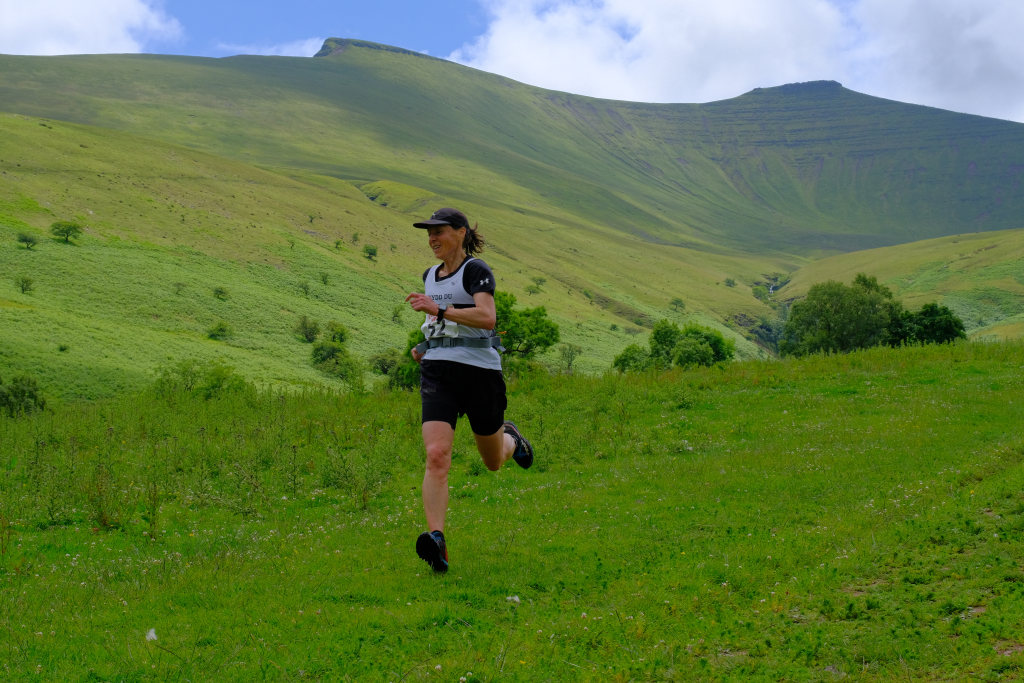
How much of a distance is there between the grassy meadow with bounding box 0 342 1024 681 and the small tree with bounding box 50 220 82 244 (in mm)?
86310

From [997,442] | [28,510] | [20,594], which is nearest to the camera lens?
[20,594]

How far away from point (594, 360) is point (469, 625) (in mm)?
94924

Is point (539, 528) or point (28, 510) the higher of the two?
point (539, 528)

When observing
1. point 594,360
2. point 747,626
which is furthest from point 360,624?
point 594,360

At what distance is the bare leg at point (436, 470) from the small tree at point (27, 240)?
9064cm

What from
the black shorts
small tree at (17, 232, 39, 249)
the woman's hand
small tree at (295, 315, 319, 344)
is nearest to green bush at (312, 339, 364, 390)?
small tree at (295, 315, 319, 344)

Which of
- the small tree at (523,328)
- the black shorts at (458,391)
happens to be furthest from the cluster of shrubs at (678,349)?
the black shorts at (458,391)

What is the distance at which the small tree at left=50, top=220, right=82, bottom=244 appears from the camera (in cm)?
9094

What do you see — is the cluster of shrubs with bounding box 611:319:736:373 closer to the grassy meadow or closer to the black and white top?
the grassy meadow

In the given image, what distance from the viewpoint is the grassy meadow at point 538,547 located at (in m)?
5.48

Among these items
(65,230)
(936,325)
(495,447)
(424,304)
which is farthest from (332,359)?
(424,304)

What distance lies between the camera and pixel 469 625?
237 inches

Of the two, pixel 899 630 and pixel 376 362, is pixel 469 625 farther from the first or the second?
pixel 376 362

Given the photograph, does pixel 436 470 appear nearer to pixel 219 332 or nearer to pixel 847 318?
pixel 847 318
